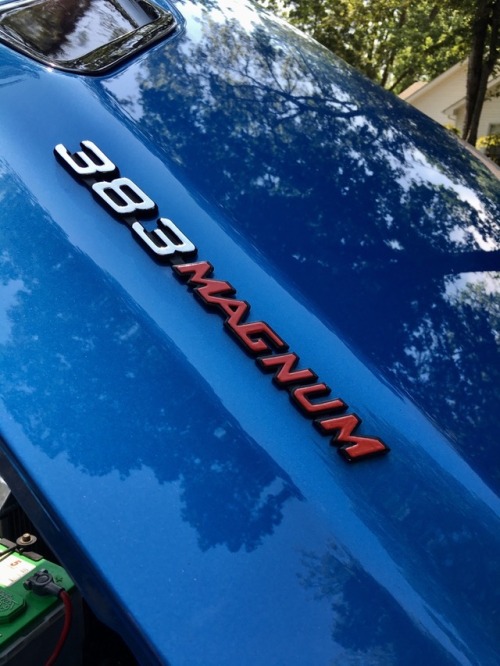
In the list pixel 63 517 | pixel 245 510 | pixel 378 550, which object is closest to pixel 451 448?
pixel 378 550

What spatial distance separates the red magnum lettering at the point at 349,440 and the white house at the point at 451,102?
21.8 meters

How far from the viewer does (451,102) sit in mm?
23469

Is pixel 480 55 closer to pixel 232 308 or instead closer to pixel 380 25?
pixel 380 25

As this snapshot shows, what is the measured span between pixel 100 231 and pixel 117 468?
485 mm

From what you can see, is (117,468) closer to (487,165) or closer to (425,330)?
(425,330)

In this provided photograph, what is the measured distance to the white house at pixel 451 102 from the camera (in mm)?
21328

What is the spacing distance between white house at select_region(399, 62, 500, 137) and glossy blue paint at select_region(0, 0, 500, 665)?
2124 centimetres

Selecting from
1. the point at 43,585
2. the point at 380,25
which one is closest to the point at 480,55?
the point at 380,25

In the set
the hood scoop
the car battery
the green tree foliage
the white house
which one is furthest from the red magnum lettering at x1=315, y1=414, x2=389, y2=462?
the white house

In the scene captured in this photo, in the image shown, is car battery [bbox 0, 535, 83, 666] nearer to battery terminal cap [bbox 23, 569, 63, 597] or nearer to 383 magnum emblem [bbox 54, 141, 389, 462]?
battery terminal cap [bbox 23, 569, 63, 597]

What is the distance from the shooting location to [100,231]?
1.26m

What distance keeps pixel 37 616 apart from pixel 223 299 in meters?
0.71

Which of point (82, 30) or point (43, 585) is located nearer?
point (43, 585)

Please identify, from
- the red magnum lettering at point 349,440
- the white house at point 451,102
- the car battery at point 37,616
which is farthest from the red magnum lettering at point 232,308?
the white house at point 451,102
